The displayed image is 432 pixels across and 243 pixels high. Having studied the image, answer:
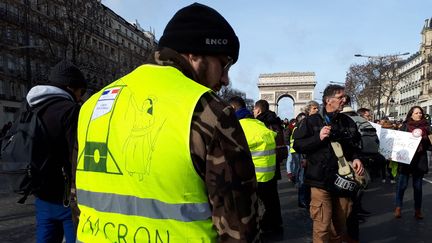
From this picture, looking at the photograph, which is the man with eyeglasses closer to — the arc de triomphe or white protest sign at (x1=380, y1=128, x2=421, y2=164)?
white protest sign at (x1=380, y1=128, x2=421, y2=164)

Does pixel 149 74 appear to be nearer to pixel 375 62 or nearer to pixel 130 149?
pixel 130 149

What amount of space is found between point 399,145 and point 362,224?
1.66 meters

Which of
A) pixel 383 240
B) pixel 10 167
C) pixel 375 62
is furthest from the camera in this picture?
pixel 375 62

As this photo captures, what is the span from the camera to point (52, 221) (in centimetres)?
291

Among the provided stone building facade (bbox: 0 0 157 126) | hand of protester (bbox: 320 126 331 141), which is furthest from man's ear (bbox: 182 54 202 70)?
stone building facade (bbox: 0 0 157 126)

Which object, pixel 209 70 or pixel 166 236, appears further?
pixel 209 70

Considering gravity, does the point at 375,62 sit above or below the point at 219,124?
above

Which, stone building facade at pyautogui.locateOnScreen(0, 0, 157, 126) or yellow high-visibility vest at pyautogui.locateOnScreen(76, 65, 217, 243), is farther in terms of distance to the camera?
stone building facade at pyautogui.locateOnScreen(0, 0, 157, 126)

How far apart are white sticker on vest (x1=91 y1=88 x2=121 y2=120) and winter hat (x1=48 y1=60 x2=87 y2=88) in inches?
65.1

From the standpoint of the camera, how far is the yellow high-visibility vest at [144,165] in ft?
4.18

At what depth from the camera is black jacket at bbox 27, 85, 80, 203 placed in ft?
9.03

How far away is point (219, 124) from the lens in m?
1.24

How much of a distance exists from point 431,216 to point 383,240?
1.99m

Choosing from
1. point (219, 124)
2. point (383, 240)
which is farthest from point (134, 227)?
point (383, 240)
